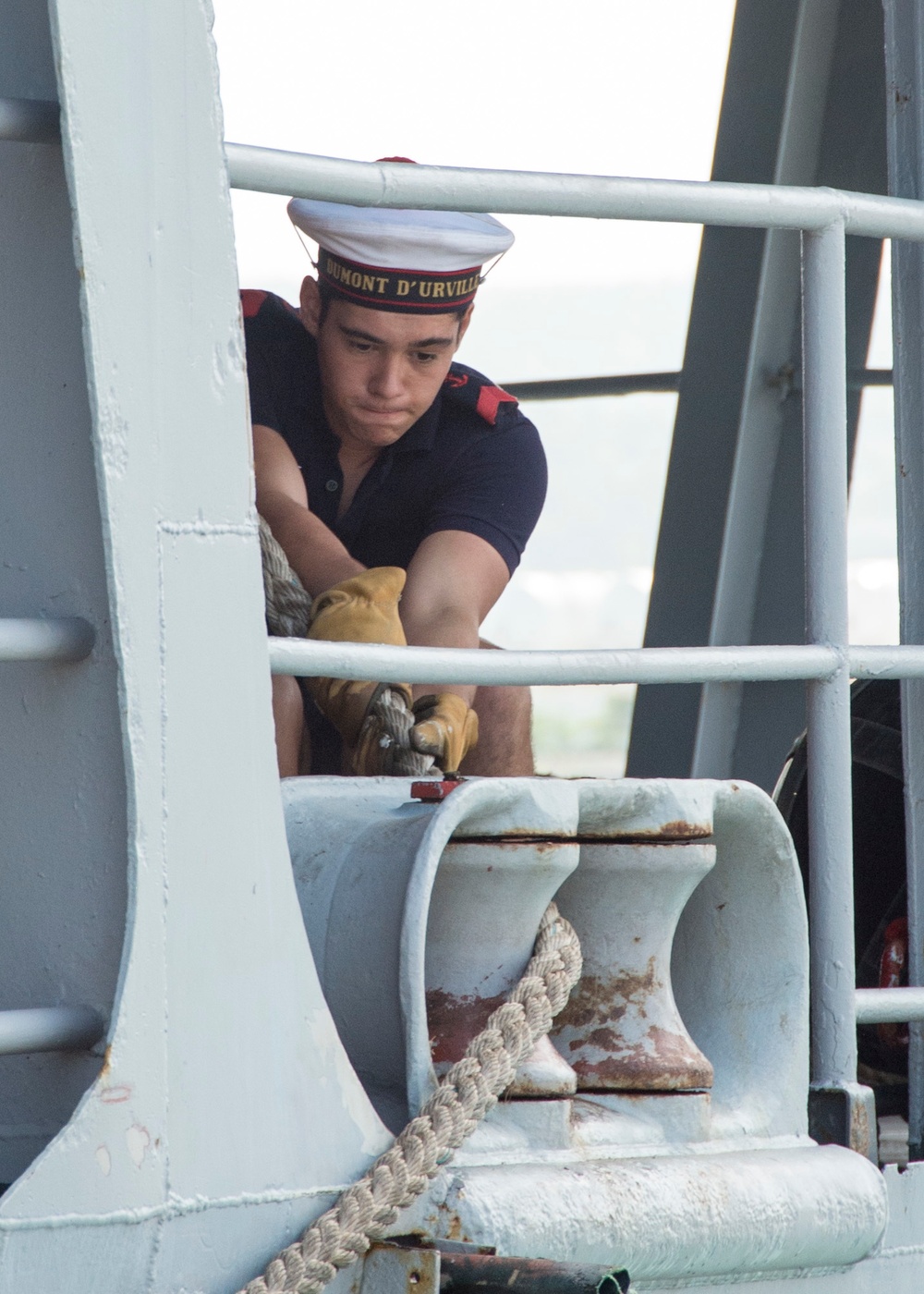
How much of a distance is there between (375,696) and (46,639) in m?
0.84

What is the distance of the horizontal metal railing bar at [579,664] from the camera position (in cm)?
146

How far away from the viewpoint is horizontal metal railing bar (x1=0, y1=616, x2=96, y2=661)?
1243 millimetres

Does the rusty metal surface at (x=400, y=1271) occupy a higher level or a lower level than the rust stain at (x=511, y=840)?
lower

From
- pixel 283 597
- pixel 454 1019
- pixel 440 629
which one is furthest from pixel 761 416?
pixel 454 1019

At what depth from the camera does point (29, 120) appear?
127 cm

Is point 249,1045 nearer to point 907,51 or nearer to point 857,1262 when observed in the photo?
point 857,1262

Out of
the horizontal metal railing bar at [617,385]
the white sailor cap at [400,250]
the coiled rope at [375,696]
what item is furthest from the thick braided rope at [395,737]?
the horizontal metal railing bar at [617,385]

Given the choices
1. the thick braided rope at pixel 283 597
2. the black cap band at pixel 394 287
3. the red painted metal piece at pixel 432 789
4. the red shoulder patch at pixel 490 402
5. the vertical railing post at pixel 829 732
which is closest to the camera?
the red painted metal piece at pixel 432 789

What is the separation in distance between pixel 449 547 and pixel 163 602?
55.4 inches

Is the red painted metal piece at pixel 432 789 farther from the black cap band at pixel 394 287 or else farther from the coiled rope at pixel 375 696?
the black cap band at pixel 394 287

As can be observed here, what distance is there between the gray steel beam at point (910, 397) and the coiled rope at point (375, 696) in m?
0.59

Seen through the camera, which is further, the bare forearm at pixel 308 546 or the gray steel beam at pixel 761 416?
the gray steel beam at pixel 761 416

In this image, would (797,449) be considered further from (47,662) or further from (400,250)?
(47,662)

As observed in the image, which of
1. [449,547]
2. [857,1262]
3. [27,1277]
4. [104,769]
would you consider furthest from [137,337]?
[449,547]
